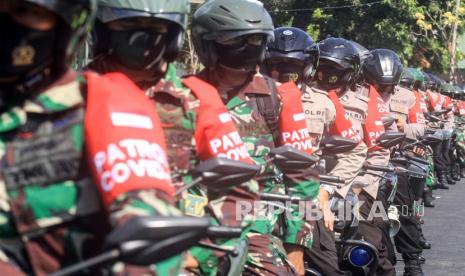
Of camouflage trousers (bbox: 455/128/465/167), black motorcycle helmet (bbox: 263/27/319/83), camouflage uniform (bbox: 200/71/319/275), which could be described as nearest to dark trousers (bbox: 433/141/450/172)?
camouflage trousers (bbox: 455/128/465/167)

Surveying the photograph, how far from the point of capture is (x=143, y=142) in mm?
2260

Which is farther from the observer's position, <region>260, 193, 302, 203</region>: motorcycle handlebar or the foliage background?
the foliage background

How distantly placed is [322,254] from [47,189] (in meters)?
4.94

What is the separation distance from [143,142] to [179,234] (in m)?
0.32

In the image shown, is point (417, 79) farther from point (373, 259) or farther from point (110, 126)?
point (110, 126)

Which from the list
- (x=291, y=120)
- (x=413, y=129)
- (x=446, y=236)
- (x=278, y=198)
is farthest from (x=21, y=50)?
(x=446, y=236)

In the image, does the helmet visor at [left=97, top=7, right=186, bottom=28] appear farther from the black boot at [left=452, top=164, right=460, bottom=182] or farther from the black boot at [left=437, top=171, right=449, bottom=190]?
the black boot at [left=452, top=164, right=460, bottom=182]

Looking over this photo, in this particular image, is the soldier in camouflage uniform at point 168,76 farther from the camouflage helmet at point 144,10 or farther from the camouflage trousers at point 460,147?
the camouflage trousers at point 460,147

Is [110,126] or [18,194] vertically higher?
[110,126]

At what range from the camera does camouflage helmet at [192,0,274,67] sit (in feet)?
16.2

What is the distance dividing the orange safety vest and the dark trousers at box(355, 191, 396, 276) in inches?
234

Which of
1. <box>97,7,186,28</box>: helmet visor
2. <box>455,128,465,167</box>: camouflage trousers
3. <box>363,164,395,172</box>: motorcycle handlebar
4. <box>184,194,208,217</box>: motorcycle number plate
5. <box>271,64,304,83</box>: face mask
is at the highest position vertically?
<box>97,7,186,28</box>: helmet visor

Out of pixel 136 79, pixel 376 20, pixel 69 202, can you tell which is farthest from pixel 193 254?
pixel 376 20

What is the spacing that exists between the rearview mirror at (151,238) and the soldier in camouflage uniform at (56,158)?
167mm
